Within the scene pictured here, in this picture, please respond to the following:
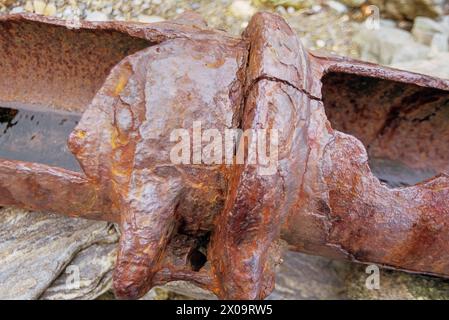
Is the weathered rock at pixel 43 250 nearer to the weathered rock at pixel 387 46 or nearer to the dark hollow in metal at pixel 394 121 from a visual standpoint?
the dark hollow in metal at pixel 394 121

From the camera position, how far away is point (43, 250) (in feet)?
6.86

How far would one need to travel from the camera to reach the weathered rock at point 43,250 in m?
2.03

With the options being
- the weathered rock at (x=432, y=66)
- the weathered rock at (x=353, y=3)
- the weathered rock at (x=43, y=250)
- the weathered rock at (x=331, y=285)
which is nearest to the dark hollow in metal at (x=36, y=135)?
the weathered rock at (x=43, y=250)

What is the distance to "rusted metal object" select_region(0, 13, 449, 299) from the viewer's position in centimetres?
148

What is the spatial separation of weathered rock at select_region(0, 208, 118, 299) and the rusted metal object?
35cm

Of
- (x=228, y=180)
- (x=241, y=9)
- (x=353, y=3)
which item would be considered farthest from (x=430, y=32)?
(x=228, y=180)

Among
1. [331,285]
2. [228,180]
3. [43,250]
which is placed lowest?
[331,285]

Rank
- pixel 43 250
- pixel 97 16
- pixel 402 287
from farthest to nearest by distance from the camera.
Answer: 1. pixel 97 16
2. pixel 402 287
3. pixel 43 250

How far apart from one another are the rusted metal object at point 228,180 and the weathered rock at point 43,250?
349 mm

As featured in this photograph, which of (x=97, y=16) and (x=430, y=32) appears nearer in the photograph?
(x=97, y=16)

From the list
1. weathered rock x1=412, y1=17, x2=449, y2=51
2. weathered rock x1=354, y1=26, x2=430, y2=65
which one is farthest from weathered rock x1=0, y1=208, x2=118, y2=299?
weathered rock x1=412, y1=17, x2=449, y2=51

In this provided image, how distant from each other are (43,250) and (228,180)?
40.0 inches

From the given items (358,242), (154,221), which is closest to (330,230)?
(358,242)

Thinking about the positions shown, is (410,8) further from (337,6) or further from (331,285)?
(331,285)
